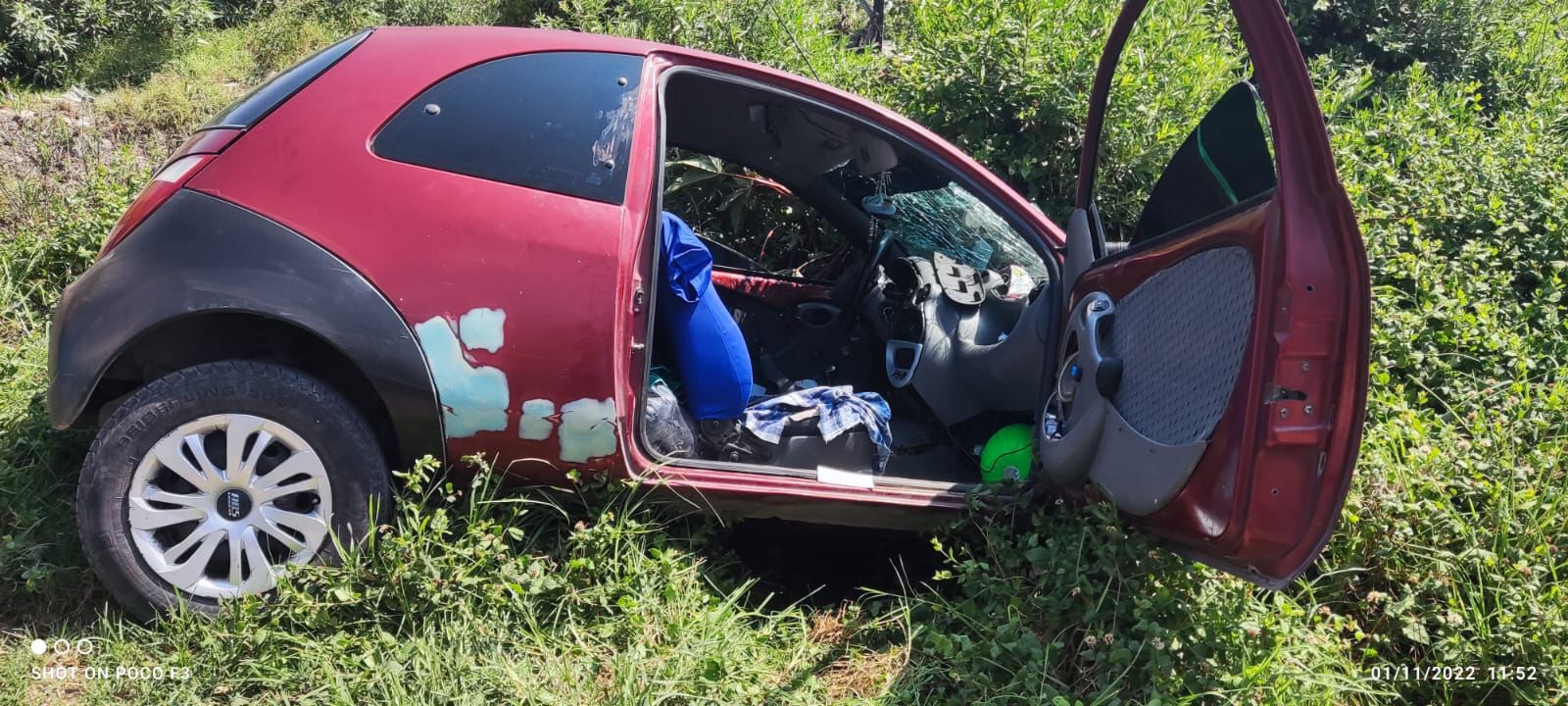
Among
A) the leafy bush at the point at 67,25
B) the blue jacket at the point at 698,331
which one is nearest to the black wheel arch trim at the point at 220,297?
the blue jacket at the point at 698,331

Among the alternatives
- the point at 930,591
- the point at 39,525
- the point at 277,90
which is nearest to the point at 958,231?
the point at 930,591

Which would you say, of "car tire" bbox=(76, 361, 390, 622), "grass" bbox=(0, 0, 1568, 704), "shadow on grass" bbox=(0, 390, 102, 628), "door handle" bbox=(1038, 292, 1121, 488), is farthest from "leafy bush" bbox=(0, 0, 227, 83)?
"door handle" bbox=(1038, 292, 1121, 488)

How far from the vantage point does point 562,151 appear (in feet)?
8.48

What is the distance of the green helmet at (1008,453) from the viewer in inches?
Result: 119

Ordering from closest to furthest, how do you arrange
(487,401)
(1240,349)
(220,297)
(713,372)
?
(1240,349) → (220,297) → (487,401) → (713,372)

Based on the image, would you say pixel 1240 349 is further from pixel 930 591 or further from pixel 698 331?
pixel 698 331

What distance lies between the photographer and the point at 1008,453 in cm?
307

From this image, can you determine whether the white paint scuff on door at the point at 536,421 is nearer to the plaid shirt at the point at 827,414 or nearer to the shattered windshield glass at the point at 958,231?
the plaid shirt at the point at 827,414

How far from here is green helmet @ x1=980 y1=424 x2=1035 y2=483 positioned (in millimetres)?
3020

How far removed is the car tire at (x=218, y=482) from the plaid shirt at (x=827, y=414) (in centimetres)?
111

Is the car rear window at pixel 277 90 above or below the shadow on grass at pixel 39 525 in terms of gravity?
above

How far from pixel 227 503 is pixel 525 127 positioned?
3.92 feet

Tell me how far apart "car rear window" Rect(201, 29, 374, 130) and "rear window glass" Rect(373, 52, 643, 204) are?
12.3 inches

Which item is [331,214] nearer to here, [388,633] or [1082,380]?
[388,633]
